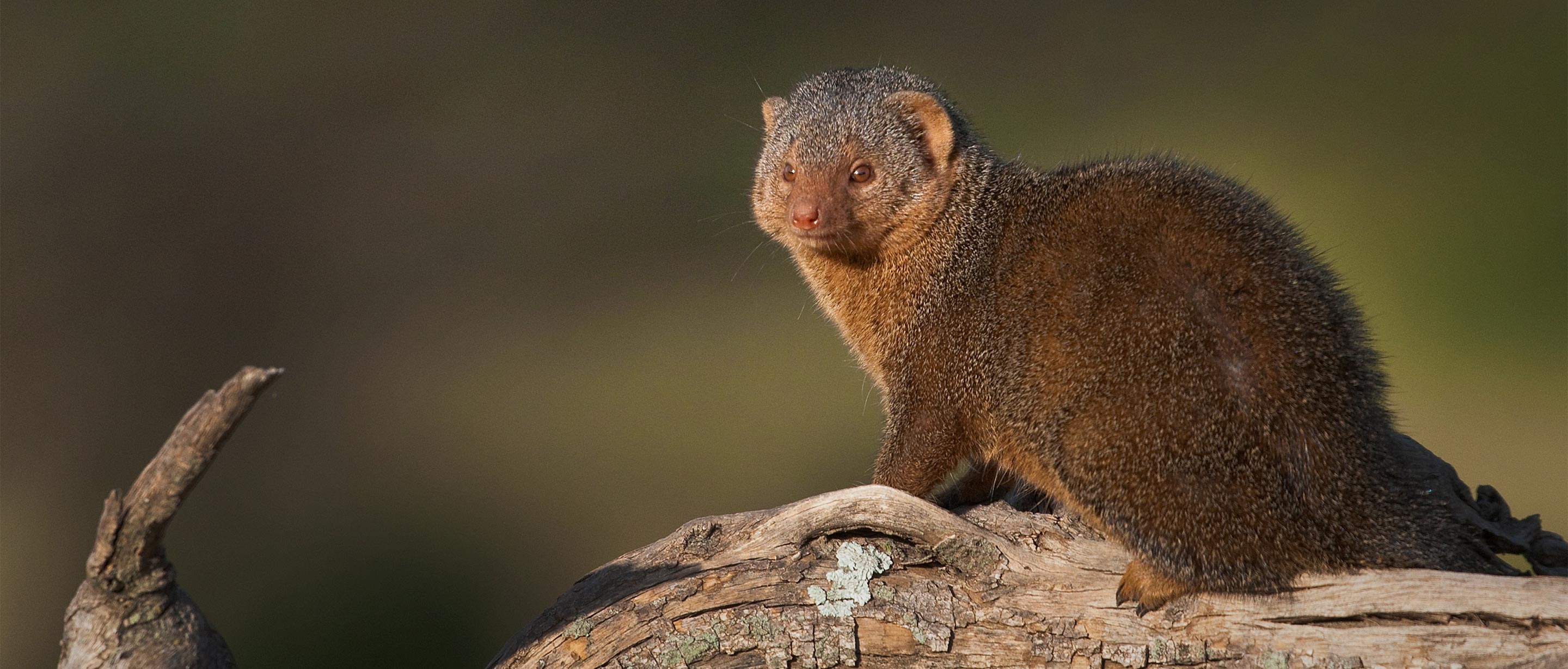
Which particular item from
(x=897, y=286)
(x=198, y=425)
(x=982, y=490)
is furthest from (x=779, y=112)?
(x=198, y=425)

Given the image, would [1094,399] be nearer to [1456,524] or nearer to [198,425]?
[1456,524]

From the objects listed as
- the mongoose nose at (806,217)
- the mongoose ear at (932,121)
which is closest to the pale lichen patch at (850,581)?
the mongoose nose at (806,217)

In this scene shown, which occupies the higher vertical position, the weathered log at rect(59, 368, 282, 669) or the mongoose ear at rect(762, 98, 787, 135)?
the mongoose ear at rect(762, 98, 787, 135)

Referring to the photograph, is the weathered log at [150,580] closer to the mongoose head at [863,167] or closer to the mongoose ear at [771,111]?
the mongoose head at [863,167]

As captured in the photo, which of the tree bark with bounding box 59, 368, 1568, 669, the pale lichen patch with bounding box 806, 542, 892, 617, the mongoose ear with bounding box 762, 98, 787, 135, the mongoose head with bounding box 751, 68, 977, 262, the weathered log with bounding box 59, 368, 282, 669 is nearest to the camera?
the weathered log with bounding box 59, 368, 282, 669

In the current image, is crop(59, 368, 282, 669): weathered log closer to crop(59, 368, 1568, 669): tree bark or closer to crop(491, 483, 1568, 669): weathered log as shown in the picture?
crop(59, 368, 1568, 669): tree bark

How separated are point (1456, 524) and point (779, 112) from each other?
165 centimetres

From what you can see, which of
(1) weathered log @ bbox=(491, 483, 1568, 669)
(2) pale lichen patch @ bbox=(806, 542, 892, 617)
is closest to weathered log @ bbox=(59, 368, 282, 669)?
(1) weathered log @ bbox=(491, 483, 1568, 669)

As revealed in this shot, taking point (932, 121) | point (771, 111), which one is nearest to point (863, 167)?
point (932, 121)

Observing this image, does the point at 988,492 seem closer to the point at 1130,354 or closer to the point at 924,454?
the point at 924,454

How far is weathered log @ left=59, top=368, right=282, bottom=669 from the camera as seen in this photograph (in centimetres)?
134

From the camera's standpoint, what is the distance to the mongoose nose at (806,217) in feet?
7.15

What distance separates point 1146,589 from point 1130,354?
407 mm

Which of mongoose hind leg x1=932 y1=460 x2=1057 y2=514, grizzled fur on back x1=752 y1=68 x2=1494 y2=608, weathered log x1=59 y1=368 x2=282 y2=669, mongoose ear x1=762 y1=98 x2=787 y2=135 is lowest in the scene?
weathered log x1=59 y1=368 x2=282 y2=669
